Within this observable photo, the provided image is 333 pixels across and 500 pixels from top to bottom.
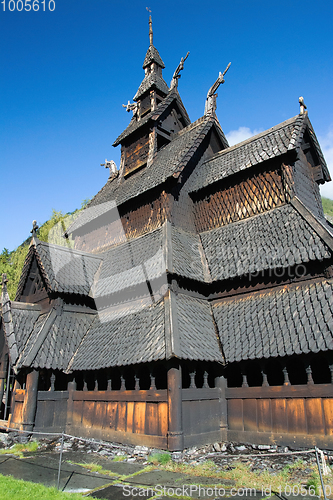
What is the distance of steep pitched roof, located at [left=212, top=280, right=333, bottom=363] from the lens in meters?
9.35

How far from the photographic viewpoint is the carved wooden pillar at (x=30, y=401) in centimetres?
1201

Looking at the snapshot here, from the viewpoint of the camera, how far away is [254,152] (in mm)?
14883

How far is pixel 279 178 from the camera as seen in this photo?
13680mm

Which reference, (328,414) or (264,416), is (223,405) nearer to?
(264,416)

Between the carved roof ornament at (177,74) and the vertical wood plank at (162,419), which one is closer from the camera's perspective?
the vertical wood plank at (162,419)

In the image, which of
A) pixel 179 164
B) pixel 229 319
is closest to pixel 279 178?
pixel 179 164

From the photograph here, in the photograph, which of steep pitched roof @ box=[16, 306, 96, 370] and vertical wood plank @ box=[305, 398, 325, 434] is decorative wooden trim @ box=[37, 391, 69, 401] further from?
vertical wood plank @ box=[305, 398, 325, 434]

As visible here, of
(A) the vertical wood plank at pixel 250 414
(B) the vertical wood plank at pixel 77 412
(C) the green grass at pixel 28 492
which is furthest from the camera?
(B) the vertical wood plank at pixel 77 412

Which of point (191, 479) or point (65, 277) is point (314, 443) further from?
point (65, 277)

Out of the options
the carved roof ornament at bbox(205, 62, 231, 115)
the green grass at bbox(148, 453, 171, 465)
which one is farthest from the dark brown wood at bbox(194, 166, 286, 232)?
the green grass at bbox(148, 453, 171, 465)

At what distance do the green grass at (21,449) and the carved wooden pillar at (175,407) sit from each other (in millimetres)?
4552

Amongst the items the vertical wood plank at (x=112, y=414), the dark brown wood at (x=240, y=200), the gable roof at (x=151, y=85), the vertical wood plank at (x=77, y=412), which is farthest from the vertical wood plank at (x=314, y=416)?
the gable roof at (x=151, y=85)

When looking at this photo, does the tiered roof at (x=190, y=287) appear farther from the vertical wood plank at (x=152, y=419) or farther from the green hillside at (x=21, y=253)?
the green hillside at (x=21, y=253)

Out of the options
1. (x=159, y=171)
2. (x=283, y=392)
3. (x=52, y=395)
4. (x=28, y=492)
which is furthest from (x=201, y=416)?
(x=159, y=171)
